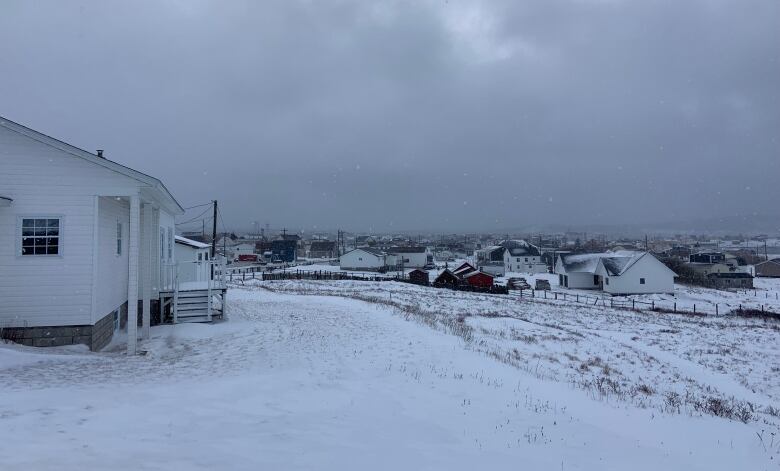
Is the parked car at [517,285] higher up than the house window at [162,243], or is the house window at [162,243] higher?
the house window at [162,243]

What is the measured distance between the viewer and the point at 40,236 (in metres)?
12.0

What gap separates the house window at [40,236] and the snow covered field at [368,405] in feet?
7.91

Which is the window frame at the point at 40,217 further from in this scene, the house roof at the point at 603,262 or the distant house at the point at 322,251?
the distant house at the point at 322,251

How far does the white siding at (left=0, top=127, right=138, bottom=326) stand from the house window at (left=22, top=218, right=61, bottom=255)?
155 millimetres

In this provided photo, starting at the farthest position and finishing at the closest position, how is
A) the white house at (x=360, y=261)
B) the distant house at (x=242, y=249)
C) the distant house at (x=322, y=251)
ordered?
the distant house at (x=322, y=251) → the distant house at (x=242, y=249) → the white house at (x=360, y=261)

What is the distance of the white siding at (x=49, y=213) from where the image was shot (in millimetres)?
11859

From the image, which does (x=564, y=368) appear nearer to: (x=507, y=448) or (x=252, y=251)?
(x=507, y=448)

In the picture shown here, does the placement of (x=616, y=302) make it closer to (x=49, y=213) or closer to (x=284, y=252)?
(x=49, y=213)

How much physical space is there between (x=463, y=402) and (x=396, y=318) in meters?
10.7

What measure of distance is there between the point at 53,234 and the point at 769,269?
Answer: 115 metres

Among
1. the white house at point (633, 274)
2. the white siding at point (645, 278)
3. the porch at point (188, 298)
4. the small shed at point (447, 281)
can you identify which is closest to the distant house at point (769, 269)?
the white house at point (633, 274)

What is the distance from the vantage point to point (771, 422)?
9.78 meters

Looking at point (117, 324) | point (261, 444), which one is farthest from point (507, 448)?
point (117, 324)

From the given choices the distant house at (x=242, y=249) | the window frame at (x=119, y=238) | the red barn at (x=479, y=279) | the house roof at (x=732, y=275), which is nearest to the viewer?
the window frame at (x=119, y=238)
